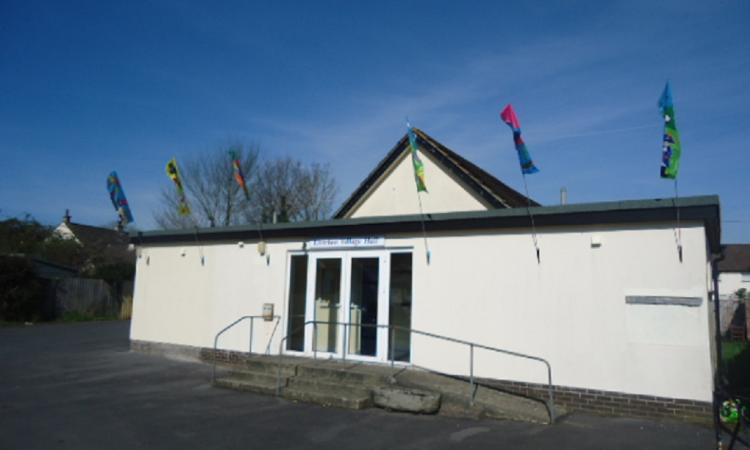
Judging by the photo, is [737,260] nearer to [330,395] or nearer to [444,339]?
[444,339]

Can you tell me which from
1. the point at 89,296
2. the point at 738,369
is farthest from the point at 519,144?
the point at 89,296

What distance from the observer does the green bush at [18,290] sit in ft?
71.2

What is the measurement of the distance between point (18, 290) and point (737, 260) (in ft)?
146

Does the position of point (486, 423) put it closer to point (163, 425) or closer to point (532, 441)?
point (532, 441)

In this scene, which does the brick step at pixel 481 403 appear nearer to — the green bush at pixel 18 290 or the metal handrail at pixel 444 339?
the metal handrail at pixel 444 339

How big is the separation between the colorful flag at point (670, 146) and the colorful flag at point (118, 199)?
11.3 m

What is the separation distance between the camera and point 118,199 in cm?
1330

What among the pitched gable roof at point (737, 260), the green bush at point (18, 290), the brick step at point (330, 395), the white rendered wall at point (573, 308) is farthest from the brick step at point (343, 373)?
the pitched gable roof at point (737, 260)

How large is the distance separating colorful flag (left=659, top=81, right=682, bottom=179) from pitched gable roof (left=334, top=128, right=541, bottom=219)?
5.80 meters

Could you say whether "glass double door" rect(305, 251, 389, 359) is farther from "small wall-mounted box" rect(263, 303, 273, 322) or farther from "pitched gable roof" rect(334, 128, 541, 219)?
"pitched gable roof" rect(334, 128, 541, 219)

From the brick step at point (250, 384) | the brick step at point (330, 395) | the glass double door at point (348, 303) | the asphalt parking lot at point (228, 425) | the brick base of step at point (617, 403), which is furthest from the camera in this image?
the glass double door at point (348, 303)

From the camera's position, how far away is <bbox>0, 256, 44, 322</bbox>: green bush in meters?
21.7

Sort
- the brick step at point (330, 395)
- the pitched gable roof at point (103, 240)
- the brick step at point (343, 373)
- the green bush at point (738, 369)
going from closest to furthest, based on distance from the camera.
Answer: the brick step at point (330, 395), the brick step at point (343, 373), the green bush at point (738, 369), the pitched gable roof at point (103, 240)

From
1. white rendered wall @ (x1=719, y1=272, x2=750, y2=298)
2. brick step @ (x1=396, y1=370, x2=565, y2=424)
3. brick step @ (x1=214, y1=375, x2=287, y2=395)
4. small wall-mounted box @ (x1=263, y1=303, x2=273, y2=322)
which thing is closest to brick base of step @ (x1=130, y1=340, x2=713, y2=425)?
brick step @ (x1=396, y1=370, x2=565, y2=424)
